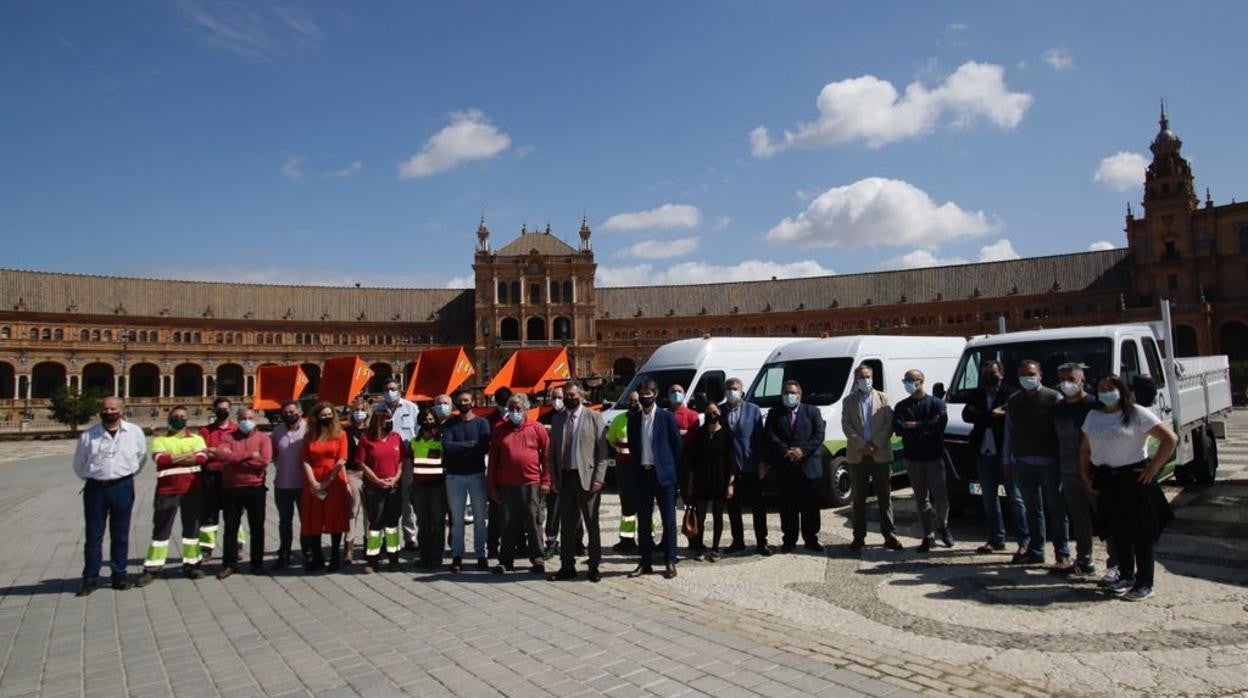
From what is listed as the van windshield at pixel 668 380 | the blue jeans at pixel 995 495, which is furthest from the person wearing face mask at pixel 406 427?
the blue jeans at pixel 995 495

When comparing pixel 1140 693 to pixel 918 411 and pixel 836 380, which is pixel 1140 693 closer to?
pixel 918 411

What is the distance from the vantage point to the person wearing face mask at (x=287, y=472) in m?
8.36

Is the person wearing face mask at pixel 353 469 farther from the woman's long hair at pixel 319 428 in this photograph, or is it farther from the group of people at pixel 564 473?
the woman's long hair at pixel 319 428

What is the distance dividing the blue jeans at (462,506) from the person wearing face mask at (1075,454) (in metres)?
6.18

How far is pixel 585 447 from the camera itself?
7.61 meters

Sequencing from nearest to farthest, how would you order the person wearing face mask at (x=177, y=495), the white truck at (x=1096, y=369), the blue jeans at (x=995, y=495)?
the blue jeans at (x=995, y=495) → the person wearing face mask at (x=177, y=495) → the white truck at (x=1096, y=369)

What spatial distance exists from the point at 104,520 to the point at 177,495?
2.28ft

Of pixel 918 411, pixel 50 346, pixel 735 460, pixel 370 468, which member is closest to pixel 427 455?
pixel 370 468

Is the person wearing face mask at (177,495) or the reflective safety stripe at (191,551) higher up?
the person wearing face mask at (177,495)

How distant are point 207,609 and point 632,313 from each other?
82180mm

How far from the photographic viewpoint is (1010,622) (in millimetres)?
5715

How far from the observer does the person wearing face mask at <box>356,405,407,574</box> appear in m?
8.24

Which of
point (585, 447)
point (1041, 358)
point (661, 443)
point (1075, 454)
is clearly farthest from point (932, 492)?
point (585, 447)

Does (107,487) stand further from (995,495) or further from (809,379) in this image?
(809,379)
